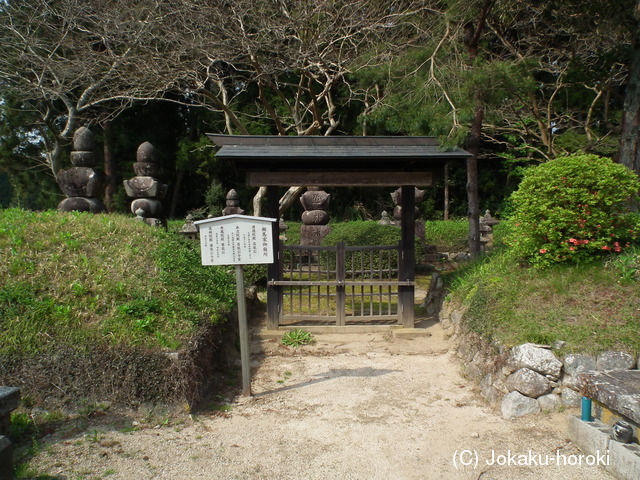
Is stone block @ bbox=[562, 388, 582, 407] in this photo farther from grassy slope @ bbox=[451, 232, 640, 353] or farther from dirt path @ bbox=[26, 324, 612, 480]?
grassy slope @ bbox=[451, 232, 640, 353]

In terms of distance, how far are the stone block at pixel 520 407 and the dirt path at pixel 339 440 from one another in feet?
0.32

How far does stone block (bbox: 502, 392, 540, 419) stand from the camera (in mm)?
3994

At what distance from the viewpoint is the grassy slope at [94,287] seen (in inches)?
164

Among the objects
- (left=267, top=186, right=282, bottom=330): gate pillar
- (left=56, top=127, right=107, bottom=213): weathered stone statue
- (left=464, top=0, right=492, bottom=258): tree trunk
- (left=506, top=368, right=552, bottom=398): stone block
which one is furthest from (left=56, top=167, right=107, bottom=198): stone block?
(left=506, top=368, right=552, bottom=398): stone block

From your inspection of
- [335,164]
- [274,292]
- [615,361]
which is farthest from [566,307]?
[274,292]

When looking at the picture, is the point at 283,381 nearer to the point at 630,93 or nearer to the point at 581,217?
the point at 581,217

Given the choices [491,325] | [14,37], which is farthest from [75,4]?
[491,325]

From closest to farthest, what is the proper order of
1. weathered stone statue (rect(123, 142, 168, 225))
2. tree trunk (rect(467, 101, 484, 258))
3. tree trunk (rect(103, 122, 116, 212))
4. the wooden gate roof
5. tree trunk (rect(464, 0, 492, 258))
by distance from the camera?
the wooden gate roof, tree trunk (rect(464, 0, 492, 258)), tree trunk (rect(467, 101, 484, 258)), weathered stone statue (rect(123, 142, 168, 225)), tree trunk (rect(103, 122, 116, 212))

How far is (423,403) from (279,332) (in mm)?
2700

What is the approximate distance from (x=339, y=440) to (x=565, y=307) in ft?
9.12

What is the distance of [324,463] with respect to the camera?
10.9ft

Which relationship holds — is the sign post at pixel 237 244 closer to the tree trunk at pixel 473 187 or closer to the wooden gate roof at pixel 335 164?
the wooden gate roof at pixel 335 164

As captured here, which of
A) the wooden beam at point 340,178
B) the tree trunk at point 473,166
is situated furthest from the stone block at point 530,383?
the tree trunk at point 473,166

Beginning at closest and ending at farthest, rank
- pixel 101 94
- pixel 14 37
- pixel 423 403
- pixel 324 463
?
pixel 324 463
pixel 423 403
pixel 14 37
pixel 101 94
